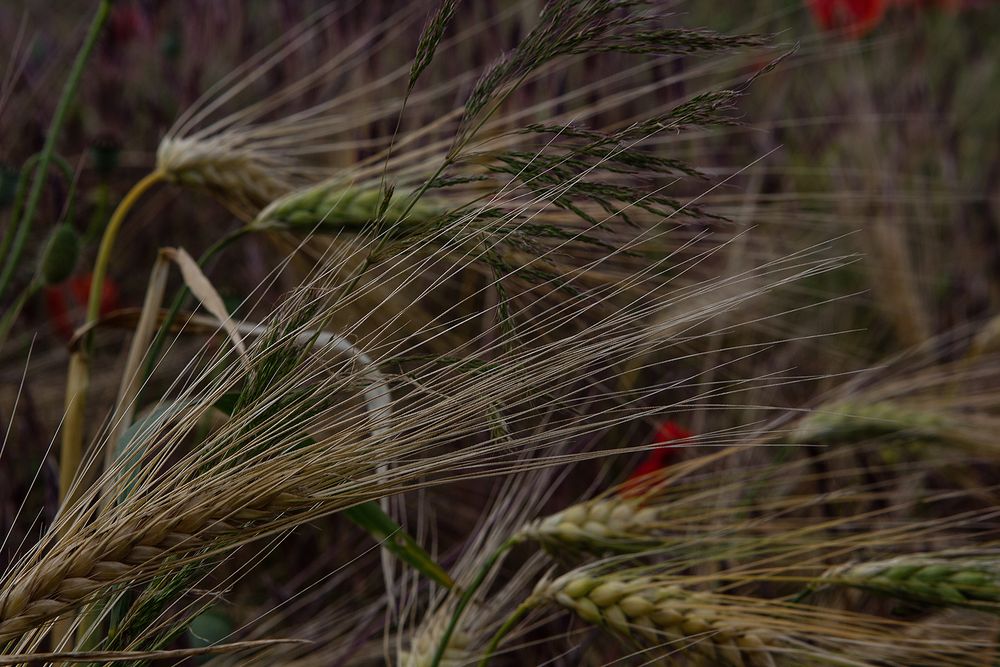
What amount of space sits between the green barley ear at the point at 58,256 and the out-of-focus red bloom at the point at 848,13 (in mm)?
1641

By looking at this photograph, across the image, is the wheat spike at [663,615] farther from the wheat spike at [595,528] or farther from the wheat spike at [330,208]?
the wheat spike at [330,208]

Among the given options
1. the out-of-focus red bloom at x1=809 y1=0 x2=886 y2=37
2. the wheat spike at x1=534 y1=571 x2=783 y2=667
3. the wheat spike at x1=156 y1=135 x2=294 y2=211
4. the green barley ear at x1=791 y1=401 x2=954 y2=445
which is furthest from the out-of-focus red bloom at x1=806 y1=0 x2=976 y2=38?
the wheat spike at x1=534 y1=571 x2=783 y2=667

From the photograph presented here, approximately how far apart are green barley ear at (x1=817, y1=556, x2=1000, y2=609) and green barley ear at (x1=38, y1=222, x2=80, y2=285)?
812mm

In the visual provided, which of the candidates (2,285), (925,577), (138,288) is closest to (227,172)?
(2,285)

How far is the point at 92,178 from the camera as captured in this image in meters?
2.00

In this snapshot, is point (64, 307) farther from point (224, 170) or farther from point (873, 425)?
point (873, 425)

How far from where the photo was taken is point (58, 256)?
104 cm

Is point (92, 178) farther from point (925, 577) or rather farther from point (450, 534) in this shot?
point (925, 577)

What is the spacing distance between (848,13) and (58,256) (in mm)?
1888

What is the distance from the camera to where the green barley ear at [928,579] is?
810 mm

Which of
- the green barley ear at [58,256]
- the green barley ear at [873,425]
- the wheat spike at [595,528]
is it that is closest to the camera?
the wheat spike at [595,528]

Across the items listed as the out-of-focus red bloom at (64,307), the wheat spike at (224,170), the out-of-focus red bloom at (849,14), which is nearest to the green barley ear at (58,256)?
the wheat spike at (224,170)

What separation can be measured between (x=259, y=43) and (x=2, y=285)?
1.44 meters

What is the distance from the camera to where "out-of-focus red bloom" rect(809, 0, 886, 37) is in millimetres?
2172
